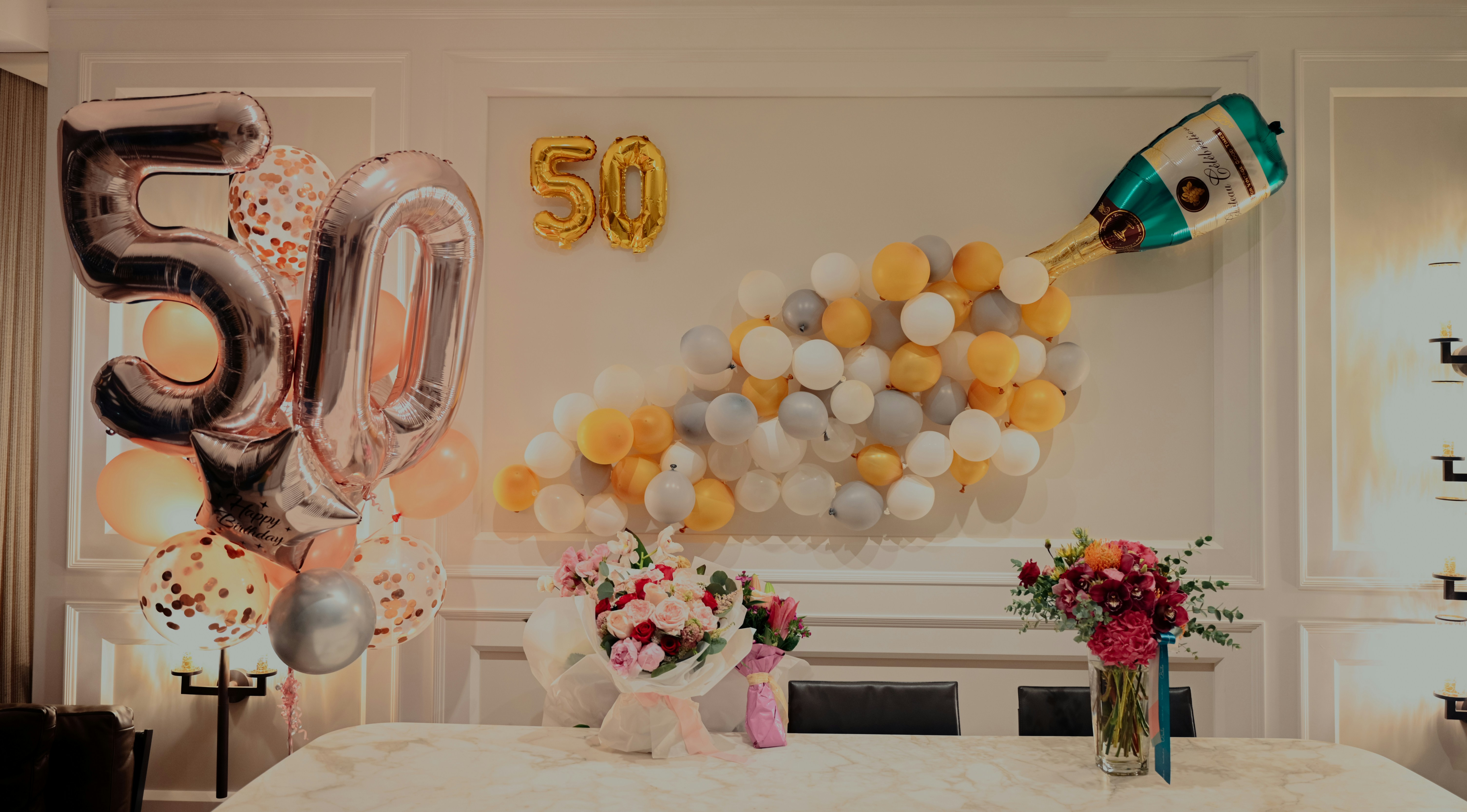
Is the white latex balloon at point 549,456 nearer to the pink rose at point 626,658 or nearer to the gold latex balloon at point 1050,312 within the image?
the pink rose at point 626,658

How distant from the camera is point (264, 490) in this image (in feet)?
5.60

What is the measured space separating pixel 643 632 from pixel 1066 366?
179 centimetres

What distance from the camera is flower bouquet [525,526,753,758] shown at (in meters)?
1.59

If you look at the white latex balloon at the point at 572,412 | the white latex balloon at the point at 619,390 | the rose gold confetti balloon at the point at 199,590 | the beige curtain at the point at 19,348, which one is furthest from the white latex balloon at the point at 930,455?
the beige curtain at the point at 19,348

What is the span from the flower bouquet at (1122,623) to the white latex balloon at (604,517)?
1479 millimetres

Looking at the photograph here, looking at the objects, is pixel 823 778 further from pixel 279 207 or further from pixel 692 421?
pixel 279 207

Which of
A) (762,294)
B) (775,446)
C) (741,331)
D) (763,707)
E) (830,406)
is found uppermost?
(762,294)

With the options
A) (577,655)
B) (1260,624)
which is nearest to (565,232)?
(577,655)

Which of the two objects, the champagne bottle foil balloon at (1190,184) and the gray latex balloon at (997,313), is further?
the gray latex balloon at (997,313)

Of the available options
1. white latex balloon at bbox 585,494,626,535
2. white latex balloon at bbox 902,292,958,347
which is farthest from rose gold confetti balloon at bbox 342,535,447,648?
white latex balloon at bbox 902,292,958,347

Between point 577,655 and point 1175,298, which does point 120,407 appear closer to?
point 577,655

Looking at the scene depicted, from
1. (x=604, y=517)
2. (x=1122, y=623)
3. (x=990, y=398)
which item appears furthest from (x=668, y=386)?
(x=1122, y=623)

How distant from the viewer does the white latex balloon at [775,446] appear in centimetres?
271

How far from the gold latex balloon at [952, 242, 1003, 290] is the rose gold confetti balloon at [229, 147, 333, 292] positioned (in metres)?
1.86
